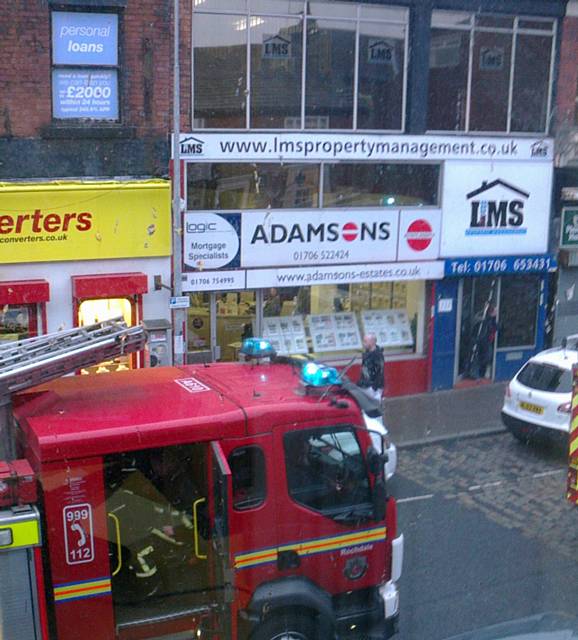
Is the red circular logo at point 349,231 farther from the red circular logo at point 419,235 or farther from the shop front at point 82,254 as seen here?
the shop front at point 82,254

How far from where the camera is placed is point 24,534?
538 centimetres

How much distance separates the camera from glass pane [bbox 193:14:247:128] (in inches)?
568

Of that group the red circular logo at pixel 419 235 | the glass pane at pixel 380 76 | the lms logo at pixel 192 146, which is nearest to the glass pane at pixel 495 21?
the glass pane at pixel 380 76

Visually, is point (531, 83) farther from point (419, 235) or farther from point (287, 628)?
point (287, 628)

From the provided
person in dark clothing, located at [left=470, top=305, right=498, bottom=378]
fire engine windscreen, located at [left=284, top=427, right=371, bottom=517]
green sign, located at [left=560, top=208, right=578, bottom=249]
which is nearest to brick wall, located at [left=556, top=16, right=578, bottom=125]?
green sign, located at [left=560, top=208, right=578, bottom=249]

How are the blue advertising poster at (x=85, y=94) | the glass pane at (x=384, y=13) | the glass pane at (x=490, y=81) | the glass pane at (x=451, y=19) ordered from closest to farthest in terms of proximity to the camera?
the blue advertising poster at (x=85, y=94) < the glass pane at (x=384, y=13) < the glass pane at (x=451, y=19) < the glass pane at (x=490, y=81)

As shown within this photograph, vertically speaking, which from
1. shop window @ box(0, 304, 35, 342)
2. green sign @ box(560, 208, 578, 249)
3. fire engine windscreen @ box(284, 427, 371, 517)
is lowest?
shop window @ box(0, 304, 35, 342)

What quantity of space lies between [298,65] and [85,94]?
3714 millimetres

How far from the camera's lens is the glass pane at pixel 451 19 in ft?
53.2

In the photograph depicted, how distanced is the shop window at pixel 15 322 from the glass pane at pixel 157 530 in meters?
7.47

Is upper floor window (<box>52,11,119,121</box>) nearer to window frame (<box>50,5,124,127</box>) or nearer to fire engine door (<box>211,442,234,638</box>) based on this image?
window frame (<box>50,5,124,127</box>)

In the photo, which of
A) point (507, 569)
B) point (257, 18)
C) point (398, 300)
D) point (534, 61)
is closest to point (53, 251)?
point (257, 18)

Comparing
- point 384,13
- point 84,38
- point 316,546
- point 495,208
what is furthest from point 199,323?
point 316,546

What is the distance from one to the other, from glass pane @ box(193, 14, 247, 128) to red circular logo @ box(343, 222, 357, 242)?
2520 millimetres
